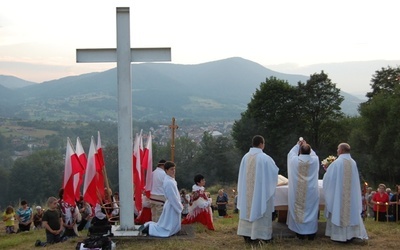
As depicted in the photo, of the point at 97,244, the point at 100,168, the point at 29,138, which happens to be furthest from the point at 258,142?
the point at 29,138

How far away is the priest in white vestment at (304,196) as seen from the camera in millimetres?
10844

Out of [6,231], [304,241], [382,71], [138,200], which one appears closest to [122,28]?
[138,200]

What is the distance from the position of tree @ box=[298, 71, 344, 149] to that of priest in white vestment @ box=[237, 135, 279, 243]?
36.1 m

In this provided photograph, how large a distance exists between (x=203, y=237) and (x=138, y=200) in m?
2.13

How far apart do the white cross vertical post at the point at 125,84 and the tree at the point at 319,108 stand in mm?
36301

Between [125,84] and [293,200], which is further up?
[125,84]

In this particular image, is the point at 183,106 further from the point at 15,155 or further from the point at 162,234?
the point at 162,234

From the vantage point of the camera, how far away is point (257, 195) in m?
10.8

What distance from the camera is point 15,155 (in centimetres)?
8231

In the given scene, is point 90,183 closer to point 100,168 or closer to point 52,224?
point 100,168

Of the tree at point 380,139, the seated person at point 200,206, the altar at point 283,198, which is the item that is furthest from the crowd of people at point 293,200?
the tree at point 380,139

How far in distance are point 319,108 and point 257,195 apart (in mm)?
37171

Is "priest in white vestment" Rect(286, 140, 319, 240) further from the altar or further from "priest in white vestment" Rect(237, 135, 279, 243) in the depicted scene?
"priest in white vestment" Rect(237, 135, 279, 243)

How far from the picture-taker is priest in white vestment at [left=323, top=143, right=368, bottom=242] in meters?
10.6
